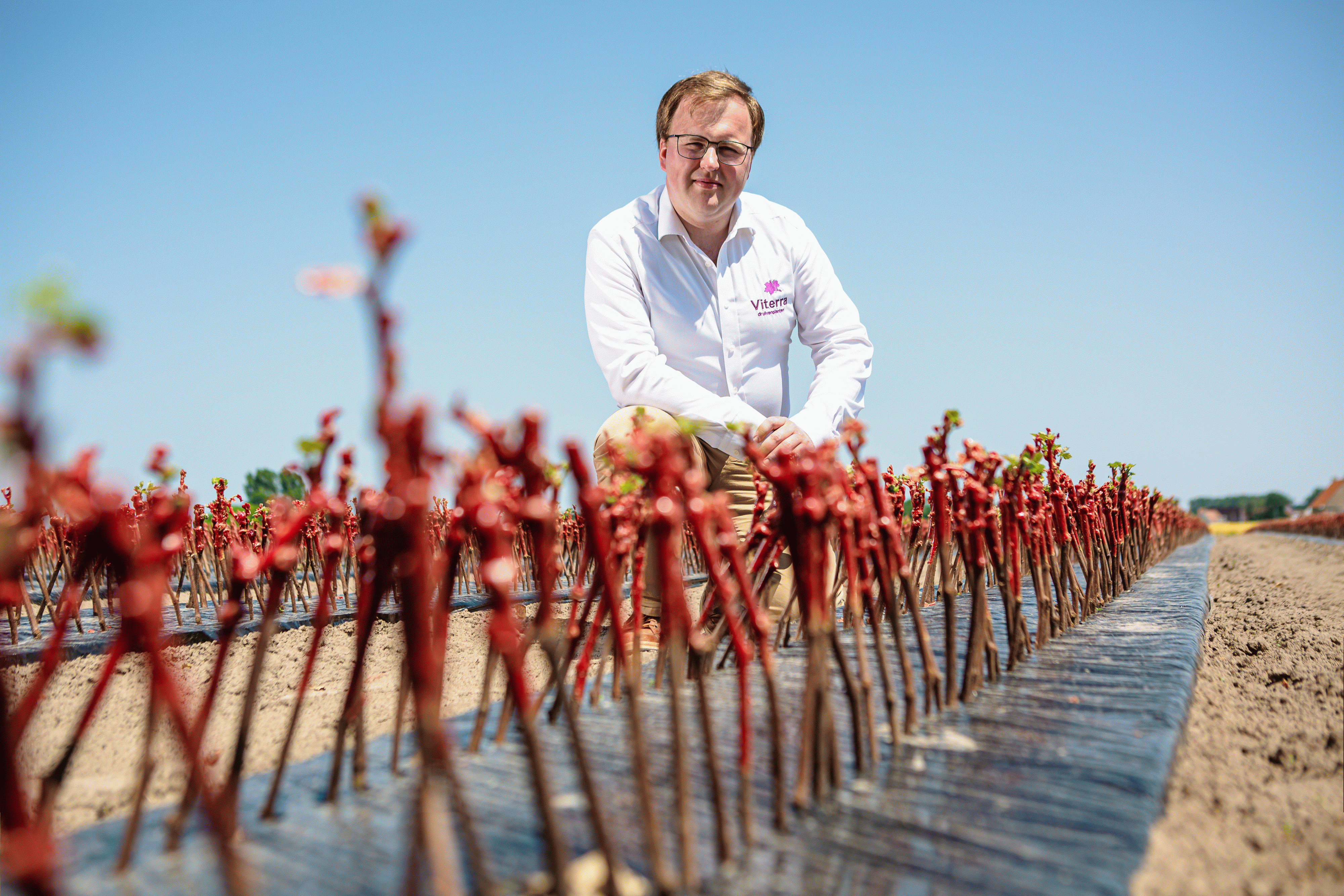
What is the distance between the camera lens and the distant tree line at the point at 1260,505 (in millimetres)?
83125

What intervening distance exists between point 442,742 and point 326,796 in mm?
988

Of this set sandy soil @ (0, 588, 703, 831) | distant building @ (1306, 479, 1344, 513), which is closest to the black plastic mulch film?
sandy soil @ (0, 588, 703, 831)

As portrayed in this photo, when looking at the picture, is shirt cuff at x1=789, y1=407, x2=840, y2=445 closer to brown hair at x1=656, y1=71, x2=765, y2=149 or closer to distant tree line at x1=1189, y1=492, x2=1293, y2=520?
brown hair at x1=656, y1=71, x2=765, y2=149

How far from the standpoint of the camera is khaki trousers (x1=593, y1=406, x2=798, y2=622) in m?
4.32

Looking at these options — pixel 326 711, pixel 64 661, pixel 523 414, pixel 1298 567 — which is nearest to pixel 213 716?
pixel 326 711

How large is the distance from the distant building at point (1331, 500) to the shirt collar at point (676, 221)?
78.9 metres

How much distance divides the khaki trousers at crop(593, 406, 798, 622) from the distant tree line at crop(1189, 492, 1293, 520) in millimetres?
90709

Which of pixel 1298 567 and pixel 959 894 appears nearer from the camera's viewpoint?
pixel 959 894

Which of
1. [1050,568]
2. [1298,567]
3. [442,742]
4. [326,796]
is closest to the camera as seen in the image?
[442,742]

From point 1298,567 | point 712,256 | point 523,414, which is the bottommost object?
point 1298,567

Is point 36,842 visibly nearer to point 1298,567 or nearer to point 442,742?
point 442,742

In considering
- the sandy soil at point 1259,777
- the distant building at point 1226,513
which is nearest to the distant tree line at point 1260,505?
the distant building at point 1226,513

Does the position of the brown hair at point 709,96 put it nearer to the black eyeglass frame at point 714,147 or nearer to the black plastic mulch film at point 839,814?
the black eyeglass frame at point 714,147

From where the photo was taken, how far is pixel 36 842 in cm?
87
